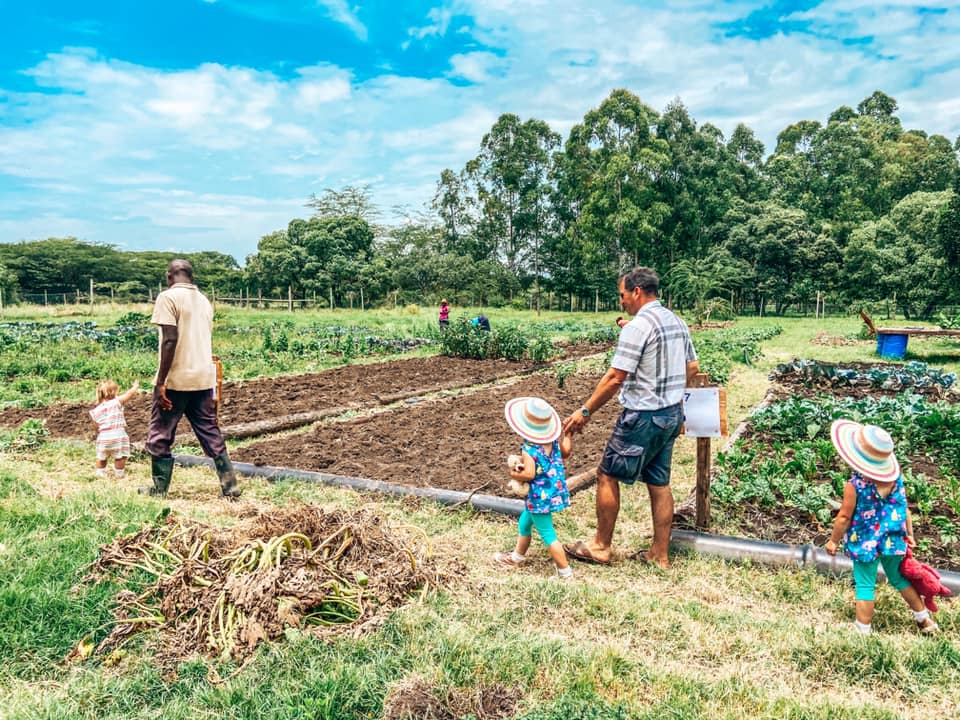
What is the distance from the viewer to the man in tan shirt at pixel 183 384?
5.29m

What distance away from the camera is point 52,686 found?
109 inches

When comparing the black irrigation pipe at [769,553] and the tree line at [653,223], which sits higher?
the tree line at [653,223]

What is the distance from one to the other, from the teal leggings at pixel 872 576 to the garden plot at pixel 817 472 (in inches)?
40.0

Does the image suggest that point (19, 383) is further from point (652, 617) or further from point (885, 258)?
point (885, 258)

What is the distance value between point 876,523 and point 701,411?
1322 mm

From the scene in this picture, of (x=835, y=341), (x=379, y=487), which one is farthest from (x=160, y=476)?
(x=835, y=341)

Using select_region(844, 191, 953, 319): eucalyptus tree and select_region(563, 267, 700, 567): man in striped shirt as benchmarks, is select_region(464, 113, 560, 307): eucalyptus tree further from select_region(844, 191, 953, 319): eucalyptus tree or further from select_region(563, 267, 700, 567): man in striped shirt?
select_region(563, 267, 700, 567): man in striped shirt

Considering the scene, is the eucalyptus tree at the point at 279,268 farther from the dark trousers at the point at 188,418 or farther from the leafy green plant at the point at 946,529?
the leafy green plant at the point at 946,529

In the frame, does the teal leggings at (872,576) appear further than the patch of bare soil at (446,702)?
Yes

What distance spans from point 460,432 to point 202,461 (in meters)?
2.78

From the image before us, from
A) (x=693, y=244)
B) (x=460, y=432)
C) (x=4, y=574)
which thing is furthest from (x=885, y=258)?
(x=4, y=574)

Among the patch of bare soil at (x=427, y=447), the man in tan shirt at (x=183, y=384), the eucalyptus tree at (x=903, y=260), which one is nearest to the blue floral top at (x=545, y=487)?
the patch of bare soil at (x=427, y=447)

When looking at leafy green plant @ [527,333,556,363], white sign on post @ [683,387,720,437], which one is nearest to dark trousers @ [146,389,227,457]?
white sign on post @ [683,387,720,437]

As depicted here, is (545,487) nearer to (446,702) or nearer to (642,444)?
(642,444)
